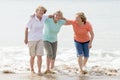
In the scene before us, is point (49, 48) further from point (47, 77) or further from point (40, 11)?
point (40, 11)

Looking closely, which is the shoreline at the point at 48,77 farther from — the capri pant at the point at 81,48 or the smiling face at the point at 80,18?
the smiling face at the point at 80,18

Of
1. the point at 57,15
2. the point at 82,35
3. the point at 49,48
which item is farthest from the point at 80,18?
the point at 49,48

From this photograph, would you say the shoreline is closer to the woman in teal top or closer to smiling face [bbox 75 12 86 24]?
the woman in teal top

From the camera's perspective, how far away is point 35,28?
10.7m

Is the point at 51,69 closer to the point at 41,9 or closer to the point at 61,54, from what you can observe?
the point at 41,9

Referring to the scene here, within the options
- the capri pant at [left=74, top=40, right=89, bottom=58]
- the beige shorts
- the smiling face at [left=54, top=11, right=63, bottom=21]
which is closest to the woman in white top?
the beige shorts

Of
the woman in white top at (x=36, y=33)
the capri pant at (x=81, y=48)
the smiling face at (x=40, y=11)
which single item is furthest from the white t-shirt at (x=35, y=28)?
the capri pant at (x=81, y=48)

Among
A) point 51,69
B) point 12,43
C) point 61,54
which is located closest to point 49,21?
point 51,69

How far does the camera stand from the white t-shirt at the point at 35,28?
34.9 feet

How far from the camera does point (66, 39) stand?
71.6ft

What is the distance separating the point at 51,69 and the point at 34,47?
894 millimetres

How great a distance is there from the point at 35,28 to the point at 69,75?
1396 mm

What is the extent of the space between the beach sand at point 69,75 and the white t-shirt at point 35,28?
2.90 ft

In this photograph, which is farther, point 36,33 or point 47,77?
point 36,33
